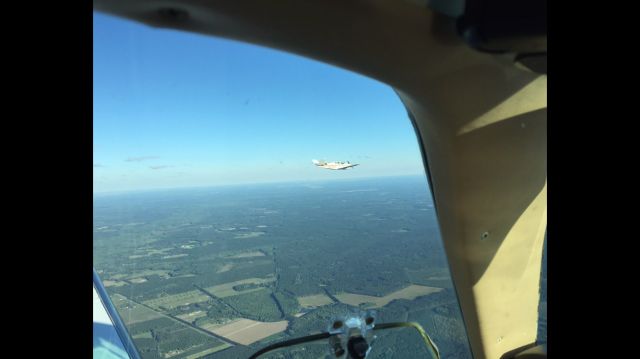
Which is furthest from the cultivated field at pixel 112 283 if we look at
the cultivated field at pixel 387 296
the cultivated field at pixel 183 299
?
the cultivated field at pixel 387 296

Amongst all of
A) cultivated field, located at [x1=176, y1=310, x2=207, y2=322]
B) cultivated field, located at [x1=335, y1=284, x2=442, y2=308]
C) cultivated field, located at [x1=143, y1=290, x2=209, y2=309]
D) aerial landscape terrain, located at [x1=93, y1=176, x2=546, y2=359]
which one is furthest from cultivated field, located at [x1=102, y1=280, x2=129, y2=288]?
cultivated field, located at [x1=335, y1=284, x2=442, y2=308]

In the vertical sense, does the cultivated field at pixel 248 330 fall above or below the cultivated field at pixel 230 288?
below

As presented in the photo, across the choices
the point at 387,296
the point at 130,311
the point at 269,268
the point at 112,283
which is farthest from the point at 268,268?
the point at 112,283

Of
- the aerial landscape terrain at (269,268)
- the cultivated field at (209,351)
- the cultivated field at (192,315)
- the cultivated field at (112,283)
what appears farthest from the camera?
the cultivated field at (192,315)

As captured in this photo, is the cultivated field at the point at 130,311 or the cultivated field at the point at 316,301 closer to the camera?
the cultivated field at the point at 130,311

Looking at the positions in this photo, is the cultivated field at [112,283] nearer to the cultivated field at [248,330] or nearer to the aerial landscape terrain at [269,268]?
the aerial landscape terrain at [269,268]

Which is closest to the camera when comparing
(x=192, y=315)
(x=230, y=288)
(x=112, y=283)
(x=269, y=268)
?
(x=112, y=283)

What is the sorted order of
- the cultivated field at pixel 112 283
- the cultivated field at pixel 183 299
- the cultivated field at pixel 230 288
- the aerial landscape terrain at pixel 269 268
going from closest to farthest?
1. the cultivated field at pixel 112 283
2. the aerial landscape terrain at pixel 269 268
3. the cultivated field at pixel 183 299
4. the cultivated field at pixel 230 288

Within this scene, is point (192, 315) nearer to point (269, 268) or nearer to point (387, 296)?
point (269, 268)
